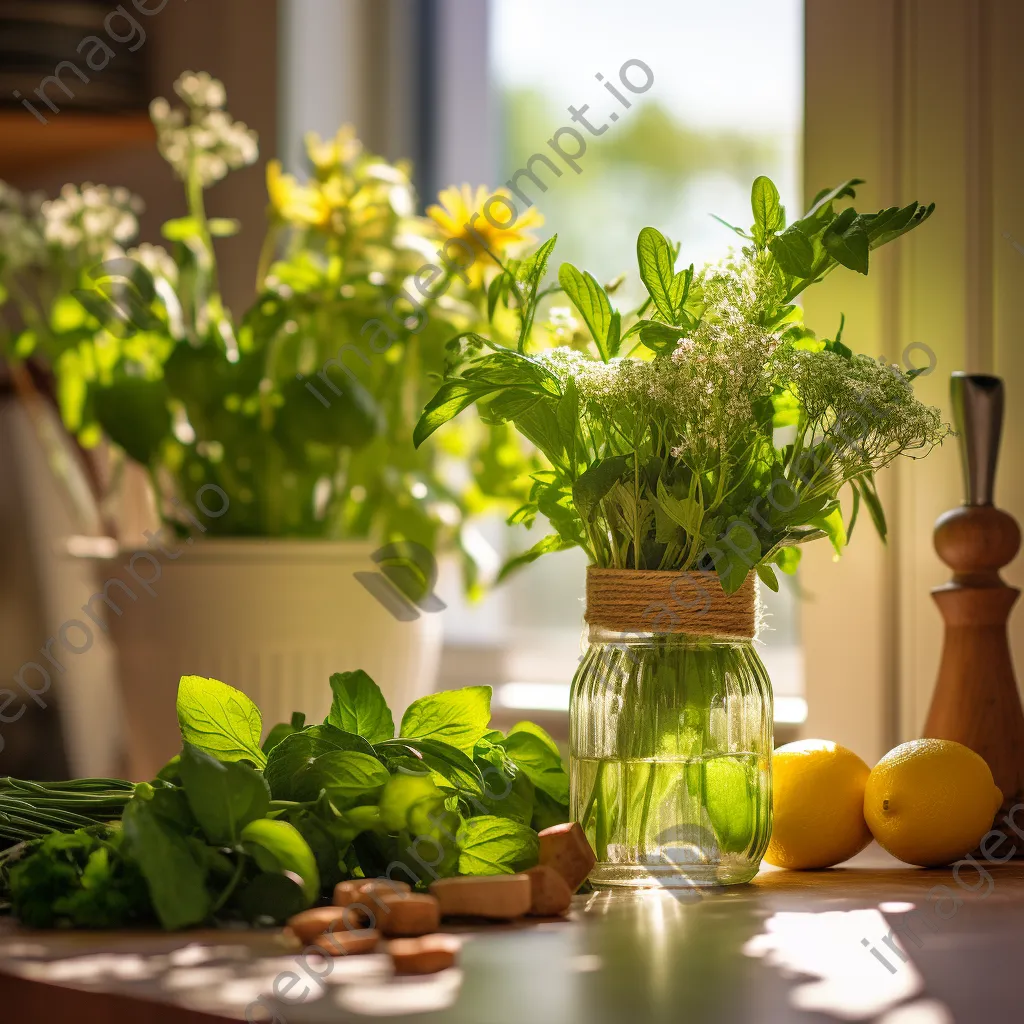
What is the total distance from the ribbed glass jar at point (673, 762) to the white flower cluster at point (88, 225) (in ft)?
2.96

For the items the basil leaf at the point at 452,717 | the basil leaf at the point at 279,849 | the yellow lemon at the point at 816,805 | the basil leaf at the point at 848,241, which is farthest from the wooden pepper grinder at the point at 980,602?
the basil leaf at the point at 279,849

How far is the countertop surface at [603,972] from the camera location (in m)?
0.48

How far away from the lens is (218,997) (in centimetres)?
49

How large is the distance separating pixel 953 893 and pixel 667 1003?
0.30m

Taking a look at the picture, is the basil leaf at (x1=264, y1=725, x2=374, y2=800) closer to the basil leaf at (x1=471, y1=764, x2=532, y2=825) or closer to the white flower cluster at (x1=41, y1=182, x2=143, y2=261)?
the basil leaf at (x1=471, y1=764, x2=532, y2=825)

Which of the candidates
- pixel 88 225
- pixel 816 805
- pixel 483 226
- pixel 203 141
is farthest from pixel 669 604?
pixel 88 225

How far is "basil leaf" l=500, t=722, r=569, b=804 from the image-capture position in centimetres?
80

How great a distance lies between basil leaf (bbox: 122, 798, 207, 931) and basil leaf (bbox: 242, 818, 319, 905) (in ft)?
0.10

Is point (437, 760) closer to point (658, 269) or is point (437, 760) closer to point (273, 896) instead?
point (273, 896)

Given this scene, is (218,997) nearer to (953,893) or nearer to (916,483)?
(953,893)

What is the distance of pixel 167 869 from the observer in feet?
1.97

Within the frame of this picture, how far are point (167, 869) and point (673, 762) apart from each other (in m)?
0.28

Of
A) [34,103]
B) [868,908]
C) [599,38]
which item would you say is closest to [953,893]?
[868,908]

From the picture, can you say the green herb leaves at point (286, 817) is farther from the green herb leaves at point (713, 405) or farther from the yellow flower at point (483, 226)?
the yellow flower at point (483, 226)
